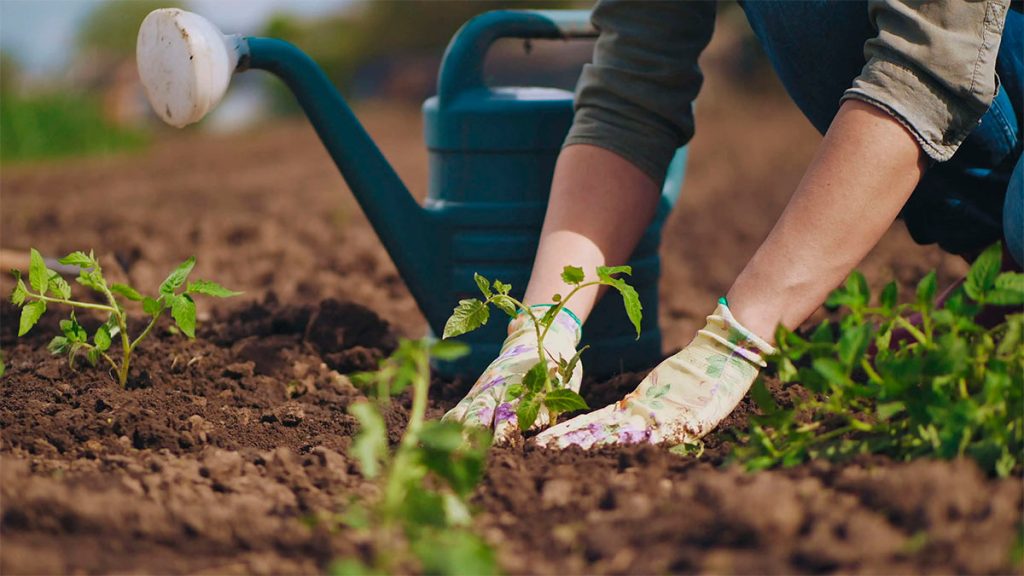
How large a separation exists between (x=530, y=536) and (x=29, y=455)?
735 mm

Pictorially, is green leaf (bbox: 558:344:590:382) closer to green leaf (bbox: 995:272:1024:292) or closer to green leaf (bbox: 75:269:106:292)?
green leaf (bbox: 995:272:1024:292)

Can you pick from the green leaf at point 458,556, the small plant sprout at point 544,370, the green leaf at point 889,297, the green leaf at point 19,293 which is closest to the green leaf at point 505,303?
the small plant sprout at point 544,370

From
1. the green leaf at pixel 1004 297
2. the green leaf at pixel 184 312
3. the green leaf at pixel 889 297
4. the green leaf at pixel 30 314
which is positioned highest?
the green leaf at pixel 1004 297

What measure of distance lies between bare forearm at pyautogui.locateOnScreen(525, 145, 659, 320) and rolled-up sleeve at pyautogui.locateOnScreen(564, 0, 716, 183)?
3cm

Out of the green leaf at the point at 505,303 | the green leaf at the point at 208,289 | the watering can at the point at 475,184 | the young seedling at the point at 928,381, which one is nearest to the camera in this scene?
the young seedling at the point at 928,381

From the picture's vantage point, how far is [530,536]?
1121mm

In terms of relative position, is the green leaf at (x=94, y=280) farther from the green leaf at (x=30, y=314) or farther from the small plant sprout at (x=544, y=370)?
the small plant sprout at (x=544, y=370)

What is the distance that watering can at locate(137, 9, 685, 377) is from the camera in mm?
1991

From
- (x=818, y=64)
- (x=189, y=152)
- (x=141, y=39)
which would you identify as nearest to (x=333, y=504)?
(x=141, y=39)

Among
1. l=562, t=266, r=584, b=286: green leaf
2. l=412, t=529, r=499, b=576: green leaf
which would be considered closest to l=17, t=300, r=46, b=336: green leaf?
l=562, t=266, r=584, b=286: green leaf

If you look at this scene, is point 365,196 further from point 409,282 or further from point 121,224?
point 121,224

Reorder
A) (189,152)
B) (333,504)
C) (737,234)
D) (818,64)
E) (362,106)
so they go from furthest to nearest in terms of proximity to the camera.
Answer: (362,106), (189,152), (737,234), (818,64), (333,504)

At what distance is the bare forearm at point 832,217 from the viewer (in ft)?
4.73

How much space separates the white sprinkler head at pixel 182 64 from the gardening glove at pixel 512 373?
0.58 m
